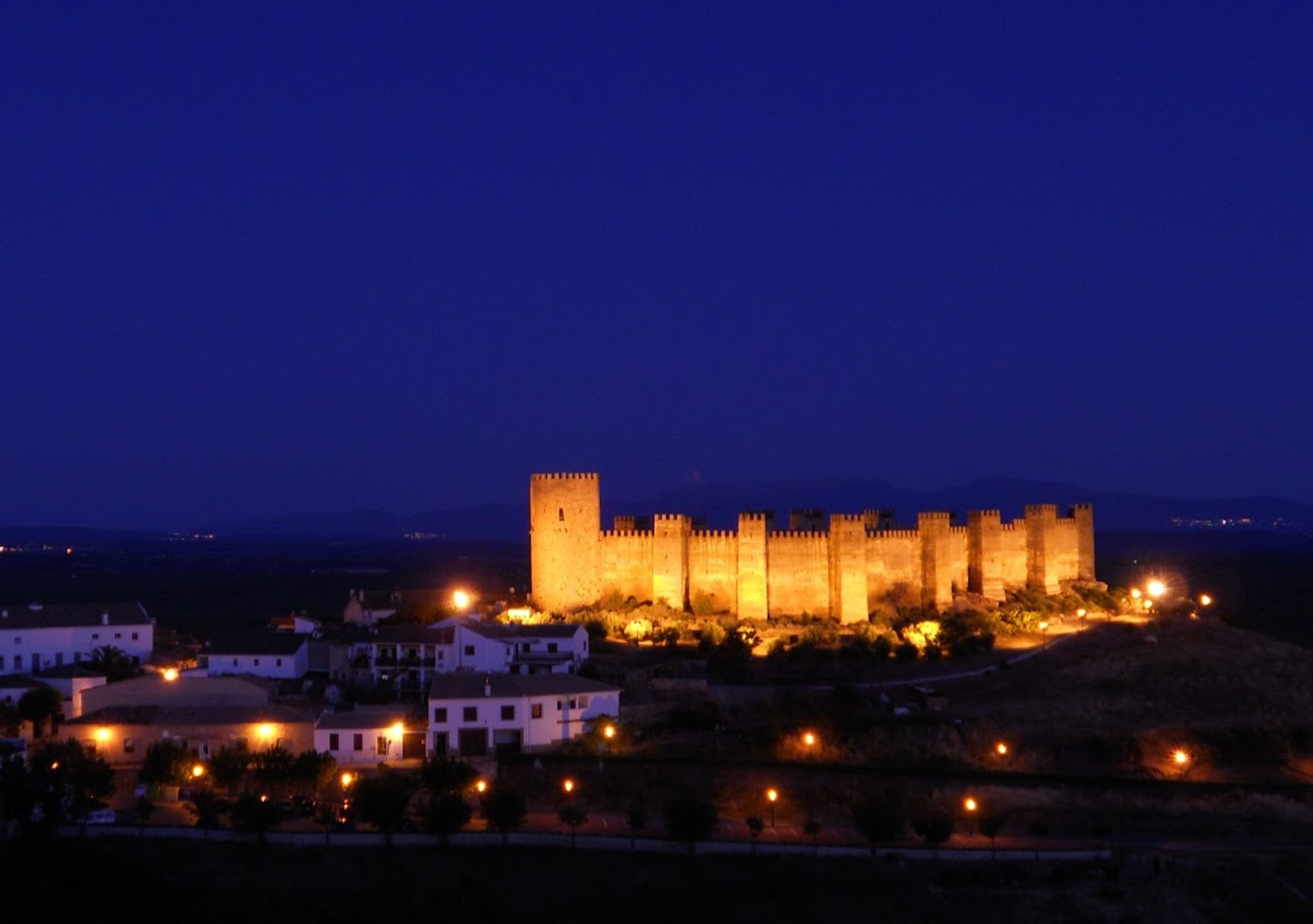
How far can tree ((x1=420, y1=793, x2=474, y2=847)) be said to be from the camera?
2327 centimetres

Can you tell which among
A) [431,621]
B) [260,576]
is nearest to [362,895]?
[431,621]

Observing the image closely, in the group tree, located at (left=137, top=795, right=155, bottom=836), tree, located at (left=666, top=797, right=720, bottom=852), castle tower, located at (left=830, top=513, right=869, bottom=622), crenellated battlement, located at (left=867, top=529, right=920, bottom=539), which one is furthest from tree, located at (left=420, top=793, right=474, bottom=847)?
crenellated battlement, located at (left=867, top=529, right=920, bottom=539)

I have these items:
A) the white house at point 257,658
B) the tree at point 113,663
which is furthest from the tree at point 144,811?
the white house at point 257,658

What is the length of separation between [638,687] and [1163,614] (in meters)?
18.4

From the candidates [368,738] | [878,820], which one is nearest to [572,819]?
[878,820]

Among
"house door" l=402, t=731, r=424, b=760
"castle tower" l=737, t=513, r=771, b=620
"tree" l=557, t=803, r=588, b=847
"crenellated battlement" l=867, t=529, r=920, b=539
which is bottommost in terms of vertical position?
"tree" l=557, t=803, r=588, b=847

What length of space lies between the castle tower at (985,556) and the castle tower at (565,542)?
12.0 m

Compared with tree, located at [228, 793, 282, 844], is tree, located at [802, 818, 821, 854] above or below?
below

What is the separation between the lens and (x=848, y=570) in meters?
37.5

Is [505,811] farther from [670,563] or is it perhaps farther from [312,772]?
[670,563]

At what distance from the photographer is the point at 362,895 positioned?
21969 millimetres

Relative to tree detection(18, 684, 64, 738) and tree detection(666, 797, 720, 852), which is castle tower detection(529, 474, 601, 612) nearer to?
tree detection(18, 684, 64, 738)

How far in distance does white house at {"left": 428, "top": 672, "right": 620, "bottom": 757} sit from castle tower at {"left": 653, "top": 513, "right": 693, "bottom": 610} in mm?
7735

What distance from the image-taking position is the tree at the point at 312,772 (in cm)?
2608
